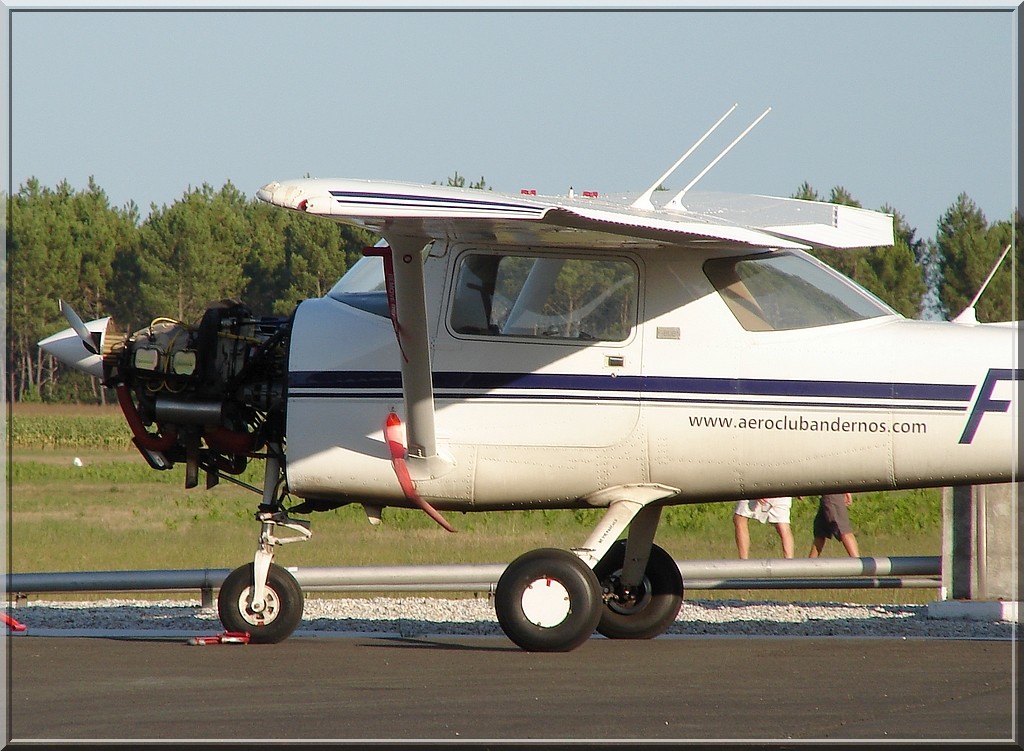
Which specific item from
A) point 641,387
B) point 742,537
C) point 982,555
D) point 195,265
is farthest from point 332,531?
point 195,265

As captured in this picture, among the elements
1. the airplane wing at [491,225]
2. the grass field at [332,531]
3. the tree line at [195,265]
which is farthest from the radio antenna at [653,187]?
the tree line at [195,265]

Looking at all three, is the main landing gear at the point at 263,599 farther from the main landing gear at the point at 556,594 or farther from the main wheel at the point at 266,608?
the main landing gear at the point at 556,594

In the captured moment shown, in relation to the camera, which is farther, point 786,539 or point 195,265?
point 195,265

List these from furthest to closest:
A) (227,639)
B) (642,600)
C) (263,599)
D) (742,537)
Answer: (742,537) → (642,600) → (263,599) → (227,639)

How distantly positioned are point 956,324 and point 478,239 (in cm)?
310

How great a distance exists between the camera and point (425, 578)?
410 inches

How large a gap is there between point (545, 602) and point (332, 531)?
13303mm

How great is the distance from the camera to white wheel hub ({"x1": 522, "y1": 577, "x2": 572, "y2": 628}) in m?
8.30

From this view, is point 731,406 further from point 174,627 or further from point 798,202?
point 174,627

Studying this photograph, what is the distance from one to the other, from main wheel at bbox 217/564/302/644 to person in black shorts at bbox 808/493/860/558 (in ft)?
21.9

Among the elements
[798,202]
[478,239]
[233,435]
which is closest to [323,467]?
[233,435]

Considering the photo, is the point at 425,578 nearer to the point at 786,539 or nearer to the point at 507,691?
the point at 507,691

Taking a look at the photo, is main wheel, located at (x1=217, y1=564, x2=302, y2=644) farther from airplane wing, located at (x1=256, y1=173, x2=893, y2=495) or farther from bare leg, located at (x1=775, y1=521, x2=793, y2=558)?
bare leg, located at (x1=775, y1=521, x2=793, y2=558)

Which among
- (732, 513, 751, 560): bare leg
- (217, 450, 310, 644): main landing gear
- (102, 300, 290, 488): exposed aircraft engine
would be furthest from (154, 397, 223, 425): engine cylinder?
(732, 513, 751, 560): bare leg
